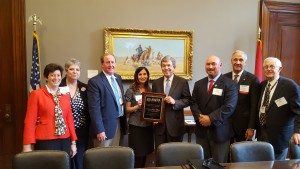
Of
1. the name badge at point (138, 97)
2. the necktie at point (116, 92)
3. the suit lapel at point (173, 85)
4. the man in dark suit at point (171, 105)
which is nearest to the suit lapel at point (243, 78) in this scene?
the man in dark suit at point (171, 105)

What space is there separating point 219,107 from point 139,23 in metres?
2.07

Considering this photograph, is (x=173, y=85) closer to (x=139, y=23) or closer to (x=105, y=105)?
(x=105, y=105)

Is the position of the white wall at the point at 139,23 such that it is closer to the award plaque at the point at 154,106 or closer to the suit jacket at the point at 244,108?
the award plaque at the point at 154,106

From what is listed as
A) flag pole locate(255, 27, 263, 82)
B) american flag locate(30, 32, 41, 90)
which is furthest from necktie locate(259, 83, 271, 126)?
american flag locate(30, 32, 41, 90)

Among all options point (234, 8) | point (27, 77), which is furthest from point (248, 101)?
point (27, 77)

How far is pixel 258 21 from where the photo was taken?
4656mm

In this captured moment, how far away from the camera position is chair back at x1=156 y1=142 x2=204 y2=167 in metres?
2.26

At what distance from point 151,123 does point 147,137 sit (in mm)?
179

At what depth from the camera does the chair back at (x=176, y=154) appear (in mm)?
2264

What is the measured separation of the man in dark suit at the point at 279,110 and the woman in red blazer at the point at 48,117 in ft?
7.25

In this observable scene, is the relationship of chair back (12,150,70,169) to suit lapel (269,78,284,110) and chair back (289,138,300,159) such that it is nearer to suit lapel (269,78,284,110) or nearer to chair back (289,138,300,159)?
chair back (289,138,300,159)

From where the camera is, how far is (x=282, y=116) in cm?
282

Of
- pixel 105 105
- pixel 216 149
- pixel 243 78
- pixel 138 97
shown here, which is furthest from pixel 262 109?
pixel 105 105

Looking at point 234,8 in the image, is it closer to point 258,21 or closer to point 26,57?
point 258,21
